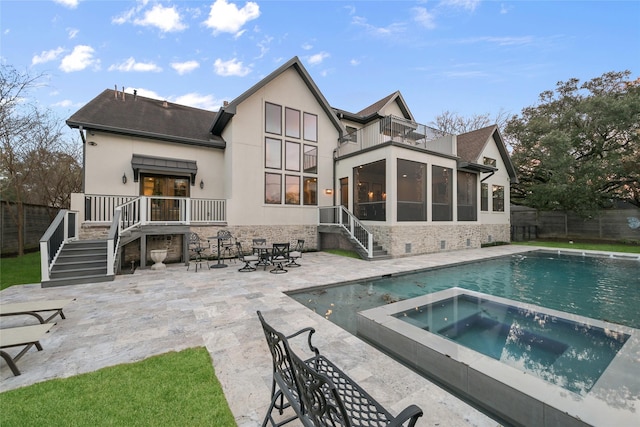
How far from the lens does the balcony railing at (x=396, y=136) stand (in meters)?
12.8

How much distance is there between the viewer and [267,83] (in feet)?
41.1

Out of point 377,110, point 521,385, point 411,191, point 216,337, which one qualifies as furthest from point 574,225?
point 216,337

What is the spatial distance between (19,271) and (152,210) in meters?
4.23

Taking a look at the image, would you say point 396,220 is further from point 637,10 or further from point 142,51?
point 142,51

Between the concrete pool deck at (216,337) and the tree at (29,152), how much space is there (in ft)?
24.4

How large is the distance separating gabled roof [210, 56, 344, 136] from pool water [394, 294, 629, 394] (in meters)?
10.9

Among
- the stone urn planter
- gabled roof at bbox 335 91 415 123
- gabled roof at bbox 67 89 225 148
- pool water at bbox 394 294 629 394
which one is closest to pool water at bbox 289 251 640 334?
pool water at bbox 394 294 629 394

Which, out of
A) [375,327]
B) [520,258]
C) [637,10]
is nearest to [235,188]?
[375,327]

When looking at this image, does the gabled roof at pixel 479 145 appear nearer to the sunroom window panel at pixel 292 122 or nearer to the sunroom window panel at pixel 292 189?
the sunroom window panel at pixel 292 122

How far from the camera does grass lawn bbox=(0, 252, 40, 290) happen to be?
7328mm

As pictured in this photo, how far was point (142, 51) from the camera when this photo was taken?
14.3 meters

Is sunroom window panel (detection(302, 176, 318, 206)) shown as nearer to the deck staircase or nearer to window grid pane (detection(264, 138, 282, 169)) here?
window grid pane (detection(264, 138, 282, 169))

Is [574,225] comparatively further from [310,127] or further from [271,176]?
[271,176]

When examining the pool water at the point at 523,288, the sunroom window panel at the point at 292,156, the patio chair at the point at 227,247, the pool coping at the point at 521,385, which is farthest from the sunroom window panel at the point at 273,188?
the pool coping at the point at 521,385
